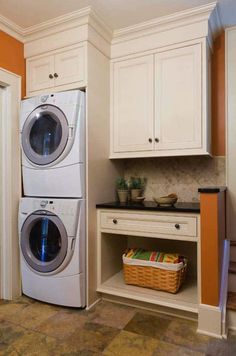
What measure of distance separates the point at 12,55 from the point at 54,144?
36.5 inches

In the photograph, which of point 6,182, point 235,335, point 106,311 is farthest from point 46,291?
point 235,335

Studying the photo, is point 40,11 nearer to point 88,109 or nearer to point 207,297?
point 88,109

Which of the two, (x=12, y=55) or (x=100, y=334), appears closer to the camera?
(x=100, y=334)

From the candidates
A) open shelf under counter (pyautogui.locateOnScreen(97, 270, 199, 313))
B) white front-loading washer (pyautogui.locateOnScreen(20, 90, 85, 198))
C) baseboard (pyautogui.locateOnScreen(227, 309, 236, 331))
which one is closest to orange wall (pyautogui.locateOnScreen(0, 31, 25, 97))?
white front-loading washer (pyautogui.locateOnScreen(20, 90, 85, 198))

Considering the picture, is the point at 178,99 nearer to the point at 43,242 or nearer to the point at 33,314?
the point at 43,242

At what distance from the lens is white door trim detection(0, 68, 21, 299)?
2.34 meters

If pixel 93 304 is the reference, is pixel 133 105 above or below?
above

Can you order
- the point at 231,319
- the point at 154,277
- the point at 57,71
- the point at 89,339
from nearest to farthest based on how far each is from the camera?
the point at 89,339 < the point at 231,319 < the point at 154,277 < the point at 57,71

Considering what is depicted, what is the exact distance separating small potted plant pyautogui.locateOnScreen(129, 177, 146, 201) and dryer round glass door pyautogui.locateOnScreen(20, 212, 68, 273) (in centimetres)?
78

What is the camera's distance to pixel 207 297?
181cm

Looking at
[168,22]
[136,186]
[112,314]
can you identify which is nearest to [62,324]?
[112,314]

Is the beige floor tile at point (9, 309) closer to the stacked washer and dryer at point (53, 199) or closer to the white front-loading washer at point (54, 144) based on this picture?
the stacked washer and dryer at point (53, 199)

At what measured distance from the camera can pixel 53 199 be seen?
2189mm

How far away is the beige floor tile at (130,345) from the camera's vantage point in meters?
1.60
